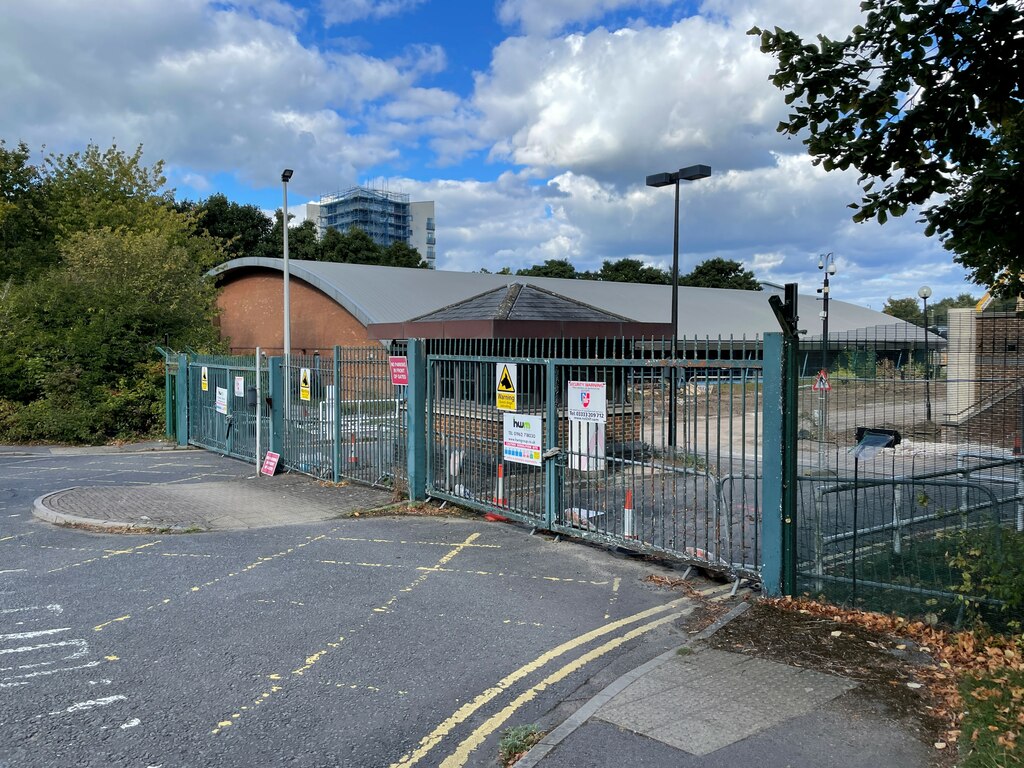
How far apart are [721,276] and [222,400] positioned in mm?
70047

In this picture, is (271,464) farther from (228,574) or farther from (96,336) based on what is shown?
(96,336)

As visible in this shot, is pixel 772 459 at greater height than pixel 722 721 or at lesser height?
greater

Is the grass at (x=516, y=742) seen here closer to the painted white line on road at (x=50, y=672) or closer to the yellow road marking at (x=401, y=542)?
the painted white line on road at (x=50, y=672)

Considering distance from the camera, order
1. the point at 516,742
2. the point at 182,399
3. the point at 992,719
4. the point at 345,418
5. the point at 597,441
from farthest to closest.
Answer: the point at 182,399 < the point at 345,418 < the point at 597,441 < the point at 516,742 < the point at 992,719

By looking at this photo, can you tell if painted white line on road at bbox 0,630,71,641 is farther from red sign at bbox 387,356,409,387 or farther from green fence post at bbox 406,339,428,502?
red sign at bbox 387,356,409,387

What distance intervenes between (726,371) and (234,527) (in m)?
6.36

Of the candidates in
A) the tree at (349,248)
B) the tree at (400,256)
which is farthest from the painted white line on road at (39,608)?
the tree at (400,256)

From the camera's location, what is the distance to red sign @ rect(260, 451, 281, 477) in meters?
13.2

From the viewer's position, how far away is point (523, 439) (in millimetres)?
8477

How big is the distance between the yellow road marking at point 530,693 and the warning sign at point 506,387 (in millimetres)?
3291

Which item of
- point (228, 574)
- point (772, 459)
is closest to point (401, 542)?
point (228, 574)

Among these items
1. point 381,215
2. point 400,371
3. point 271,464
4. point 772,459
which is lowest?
point 271,464

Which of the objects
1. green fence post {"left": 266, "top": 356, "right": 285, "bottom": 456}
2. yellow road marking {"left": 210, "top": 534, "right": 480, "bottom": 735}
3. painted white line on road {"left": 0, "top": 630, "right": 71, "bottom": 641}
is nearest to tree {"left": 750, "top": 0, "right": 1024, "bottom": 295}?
yellow road marking {"left": 210, "top": 534, "right": 480, "bottom": 735}

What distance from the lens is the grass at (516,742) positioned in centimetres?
392
